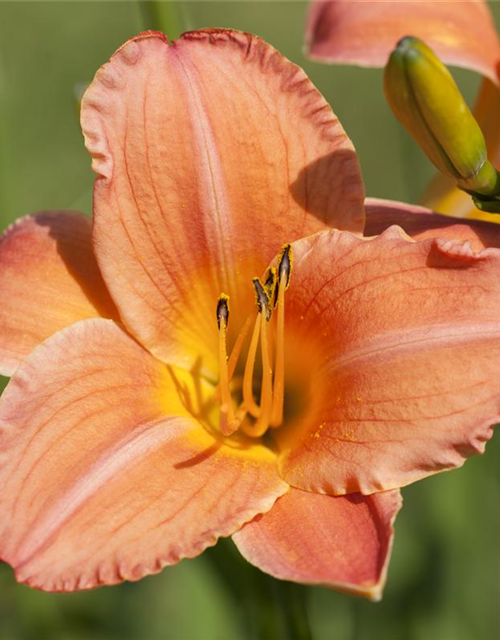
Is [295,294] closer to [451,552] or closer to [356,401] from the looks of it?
[356,401]

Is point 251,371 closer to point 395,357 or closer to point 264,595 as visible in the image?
point 395,357

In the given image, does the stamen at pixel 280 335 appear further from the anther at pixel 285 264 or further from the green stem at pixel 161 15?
the green stem at pixel 161 15

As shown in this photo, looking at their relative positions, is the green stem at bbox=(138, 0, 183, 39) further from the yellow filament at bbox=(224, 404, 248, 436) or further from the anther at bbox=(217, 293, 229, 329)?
the yellow filament at bbox=(224, 404, 248, 436)

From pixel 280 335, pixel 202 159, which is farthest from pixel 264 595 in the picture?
pixel 202 159

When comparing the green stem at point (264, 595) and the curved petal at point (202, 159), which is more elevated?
the curved petal at point (202, 159)

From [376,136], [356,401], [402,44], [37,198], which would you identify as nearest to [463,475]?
[356,401]

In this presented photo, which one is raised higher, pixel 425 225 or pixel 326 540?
pixel 425 225

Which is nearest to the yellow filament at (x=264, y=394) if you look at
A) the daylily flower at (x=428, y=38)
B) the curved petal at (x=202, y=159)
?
the curved petal at (x=202, y=159)

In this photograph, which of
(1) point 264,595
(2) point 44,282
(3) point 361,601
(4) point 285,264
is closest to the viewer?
(4) point 285,264
